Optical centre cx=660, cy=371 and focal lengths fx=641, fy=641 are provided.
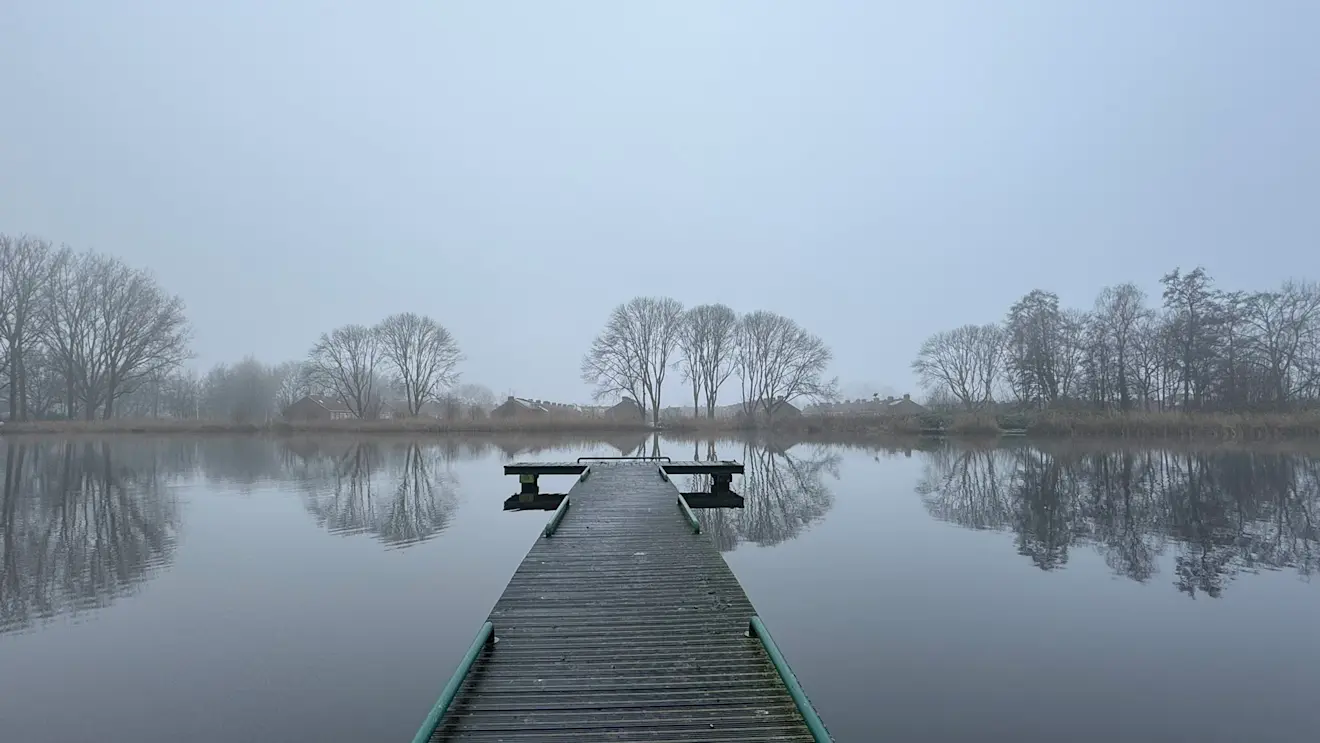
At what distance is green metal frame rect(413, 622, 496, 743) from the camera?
334 cm

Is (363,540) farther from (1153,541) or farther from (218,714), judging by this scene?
(1153,541)

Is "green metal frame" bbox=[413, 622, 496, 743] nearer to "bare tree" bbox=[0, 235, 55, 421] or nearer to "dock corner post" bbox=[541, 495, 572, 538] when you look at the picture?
"dock corner post" bbox=[541, 495, 572, 538]

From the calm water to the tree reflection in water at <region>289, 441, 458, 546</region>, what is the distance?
174mm

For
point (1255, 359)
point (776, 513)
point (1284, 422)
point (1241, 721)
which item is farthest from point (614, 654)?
point (1255, 359)

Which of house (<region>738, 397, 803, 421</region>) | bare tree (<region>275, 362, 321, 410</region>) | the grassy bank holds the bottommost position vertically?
the grassy bank

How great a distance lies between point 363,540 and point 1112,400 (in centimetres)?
4945

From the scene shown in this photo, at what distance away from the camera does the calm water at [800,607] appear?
5281 mm

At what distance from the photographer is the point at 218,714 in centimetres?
525

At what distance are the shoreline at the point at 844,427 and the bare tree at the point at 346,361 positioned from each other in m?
8.91

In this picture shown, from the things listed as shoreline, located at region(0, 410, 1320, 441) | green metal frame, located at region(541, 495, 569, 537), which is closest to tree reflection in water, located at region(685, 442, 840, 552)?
green metal frame, located at region(541, 495, 569, 537)

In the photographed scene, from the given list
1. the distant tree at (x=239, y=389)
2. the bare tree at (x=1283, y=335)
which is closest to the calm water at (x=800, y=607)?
the bare tree at (x=1283, y=335)

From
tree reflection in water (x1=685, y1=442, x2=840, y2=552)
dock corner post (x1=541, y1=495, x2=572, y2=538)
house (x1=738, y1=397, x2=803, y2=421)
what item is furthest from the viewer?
house (x1=738, y1=397, x2=803, y2=421)

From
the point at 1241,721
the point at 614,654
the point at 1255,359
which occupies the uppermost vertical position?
the point at 1255,359

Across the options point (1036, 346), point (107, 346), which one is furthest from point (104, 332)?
point (1036, 346)
